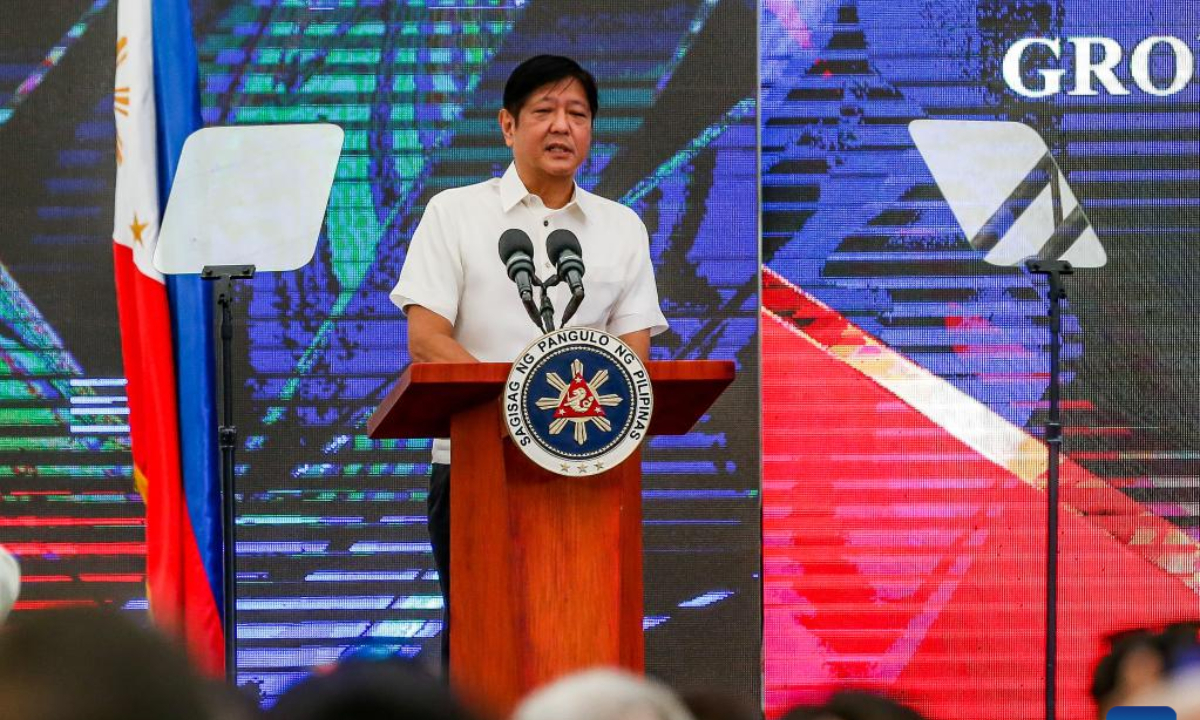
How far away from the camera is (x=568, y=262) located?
2.88 m

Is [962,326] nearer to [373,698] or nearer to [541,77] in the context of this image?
[541,77]

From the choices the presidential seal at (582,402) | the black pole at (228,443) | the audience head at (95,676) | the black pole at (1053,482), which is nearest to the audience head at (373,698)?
the audience head at (95,676)

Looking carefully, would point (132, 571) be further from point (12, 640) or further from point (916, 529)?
point (12, 640)

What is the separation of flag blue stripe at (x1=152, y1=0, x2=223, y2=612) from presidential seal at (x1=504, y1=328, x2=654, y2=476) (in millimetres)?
2061

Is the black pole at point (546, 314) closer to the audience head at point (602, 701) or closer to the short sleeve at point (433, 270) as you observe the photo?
the short sleeve at point (433, 270)

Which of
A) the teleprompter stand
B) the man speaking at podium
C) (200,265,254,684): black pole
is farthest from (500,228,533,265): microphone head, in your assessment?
the teleprompter stand

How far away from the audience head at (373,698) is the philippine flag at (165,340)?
Answer: 377 centimetres

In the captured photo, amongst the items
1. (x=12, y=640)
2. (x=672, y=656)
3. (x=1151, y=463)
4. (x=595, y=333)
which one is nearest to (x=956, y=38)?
(x=1151, y=463)

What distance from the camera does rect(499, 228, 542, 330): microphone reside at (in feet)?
9.20

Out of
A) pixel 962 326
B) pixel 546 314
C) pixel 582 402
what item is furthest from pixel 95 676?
pixel 962 326

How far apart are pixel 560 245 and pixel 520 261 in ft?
0.29

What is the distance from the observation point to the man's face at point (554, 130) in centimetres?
336

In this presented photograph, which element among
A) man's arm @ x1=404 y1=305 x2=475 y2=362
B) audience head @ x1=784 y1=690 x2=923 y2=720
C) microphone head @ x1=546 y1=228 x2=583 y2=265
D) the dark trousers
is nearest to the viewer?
audience head @ x1=784 y1=690 x2=923 y2=720

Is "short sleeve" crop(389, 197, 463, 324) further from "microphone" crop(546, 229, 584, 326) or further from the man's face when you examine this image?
"microphone" crop(546, 229, 584, 326)
